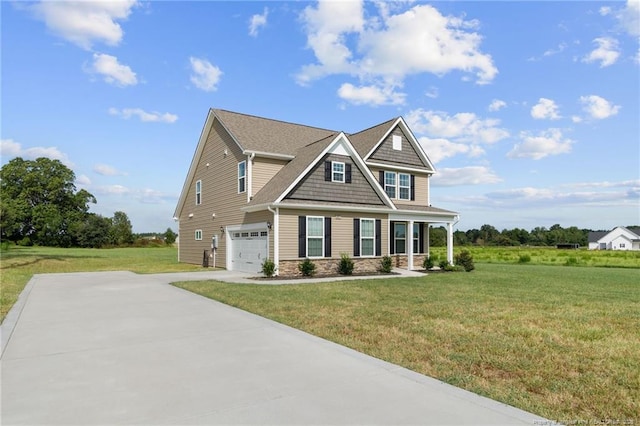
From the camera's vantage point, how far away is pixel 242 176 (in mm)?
19234

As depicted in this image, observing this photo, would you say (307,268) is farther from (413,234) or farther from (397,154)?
(397,154)

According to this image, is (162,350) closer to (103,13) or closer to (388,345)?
(388,345)

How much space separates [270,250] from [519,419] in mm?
13915

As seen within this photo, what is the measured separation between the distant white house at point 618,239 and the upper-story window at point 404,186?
90839 millimetres

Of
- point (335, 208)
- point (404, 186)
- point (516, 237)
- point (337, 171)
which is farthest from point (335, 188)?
point (516, 237)

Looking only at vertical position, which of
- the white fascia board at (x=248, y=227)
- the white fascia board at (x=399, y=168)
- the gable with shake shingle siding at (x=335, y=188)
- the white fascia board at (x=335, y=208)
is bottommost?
the white fascia board at (x=248, y=227)

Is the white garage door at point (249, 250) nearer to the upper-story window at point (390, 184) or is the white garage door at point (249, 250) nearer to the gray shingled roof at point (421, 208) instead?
the gray shingled roof at point (421, 208)

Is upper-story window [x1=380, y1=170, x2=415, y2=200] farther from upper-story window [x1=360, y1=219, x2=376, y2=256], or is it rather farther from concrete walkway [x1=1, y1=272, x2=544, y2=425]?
concrete walkway [x1=1, y1=272, x2=544, y2=425]

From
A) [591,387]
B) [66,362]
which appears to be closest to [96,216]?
[66,362]

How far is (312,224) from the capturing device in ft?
56.6

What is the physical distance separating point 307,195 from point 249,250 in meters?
4.29

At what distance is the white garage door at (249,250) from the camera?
17547 mm

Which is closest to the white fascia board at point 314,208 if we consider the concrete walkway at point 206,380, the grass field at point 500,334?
the grass field at point 500,334

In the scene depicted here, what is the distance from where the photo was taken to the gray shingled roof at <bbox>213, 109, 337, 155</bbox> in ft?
63.2
